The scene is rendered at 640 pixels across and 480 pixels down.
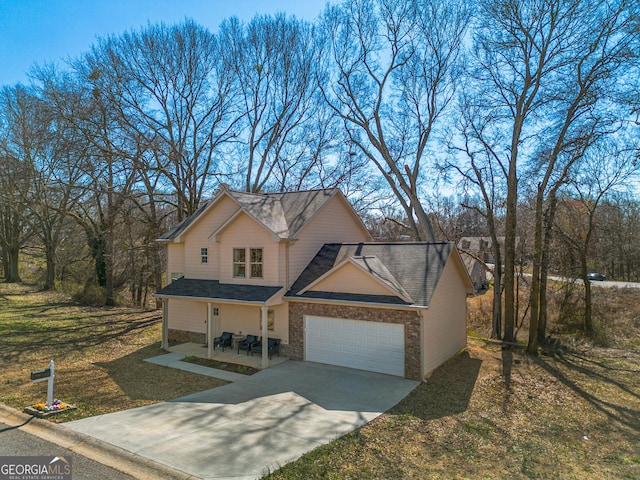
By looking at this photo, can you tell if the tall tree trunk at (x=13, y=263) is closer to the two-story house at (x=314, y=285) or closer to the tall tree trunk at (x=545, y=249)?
the two-story house at (x=314, y=285)

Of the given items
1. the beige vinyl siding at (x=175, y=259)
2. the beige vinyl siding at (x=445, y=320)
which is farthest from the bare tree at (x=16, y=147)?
the beige vinyl siding at (x=445, y=320)

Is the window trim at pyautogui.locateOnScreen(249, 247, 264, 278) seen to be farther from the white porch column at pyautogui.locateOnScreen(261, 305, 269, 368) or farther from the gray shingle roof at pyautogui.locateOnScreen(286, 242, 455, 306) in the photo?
the white porch column at pyautogui.locateOnScreen(261, 305, 269, 368)

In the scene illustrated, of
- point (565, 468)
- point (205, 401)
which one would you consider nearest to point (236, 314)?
point (205, 401)

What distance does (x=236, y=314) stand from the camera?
16.1m

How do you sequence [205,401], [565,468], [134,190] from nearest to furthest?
[565,468]
[205,401]
[134,190]

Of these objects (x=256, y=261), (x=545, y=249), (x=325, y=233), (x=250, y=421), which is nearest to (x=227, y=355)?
(x=256, y=261)

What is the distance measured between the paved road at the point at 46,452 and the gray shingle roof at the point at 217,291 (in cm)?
711

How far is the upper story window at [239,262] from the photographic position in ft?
50.7

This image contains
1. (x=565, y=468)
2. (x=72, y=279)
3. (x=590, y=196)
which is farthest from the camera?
(x=72, y=279)

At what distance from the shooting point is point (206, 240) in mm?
16906

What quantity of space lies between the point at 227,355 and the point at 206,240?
5.03 m

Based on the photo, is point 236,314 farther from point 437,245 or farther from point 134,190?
point 134,190

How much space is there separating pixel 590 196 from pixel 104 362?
78.0ft

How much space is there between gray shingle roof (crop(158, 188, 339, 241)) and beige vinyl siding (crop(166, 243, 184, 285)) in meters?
0.55
